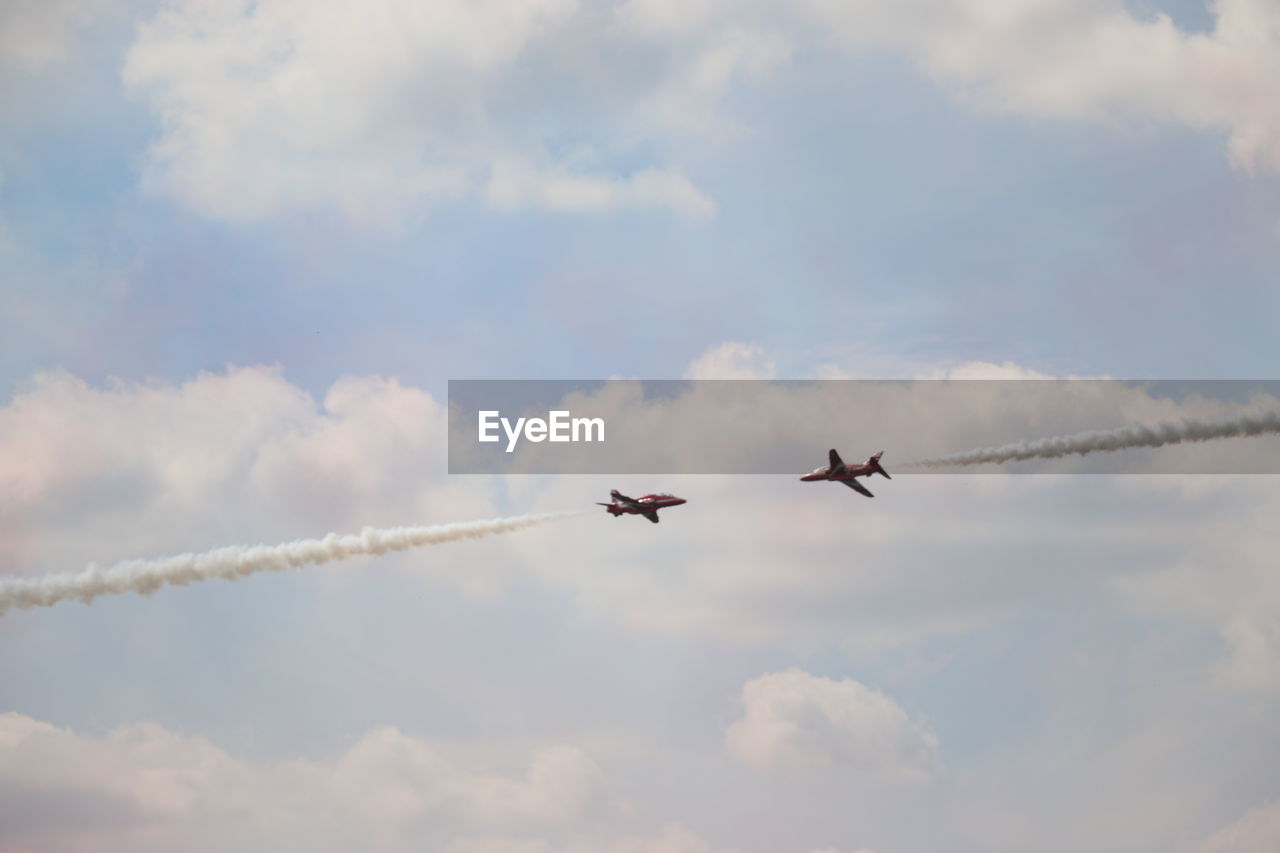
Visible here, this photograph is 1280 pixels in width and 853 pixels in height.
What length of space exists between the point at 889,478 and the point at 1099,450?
89.6 feet

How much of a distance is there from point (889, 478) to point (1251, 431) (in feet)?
149

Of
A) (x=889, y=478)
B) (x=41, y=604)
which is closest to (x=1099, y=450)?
(x=889, y=478)

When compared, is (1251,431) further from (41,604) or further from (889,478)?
(41,604)

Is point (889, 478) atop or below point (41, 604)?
atop

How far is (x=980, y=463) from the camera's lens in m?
196

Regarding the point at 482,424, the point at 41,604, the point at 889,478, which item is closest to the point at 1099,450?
the point at 889,478

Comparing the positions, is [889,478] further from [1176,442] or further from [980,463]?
[1176,442]

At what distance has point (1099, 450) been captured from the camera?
623 ft

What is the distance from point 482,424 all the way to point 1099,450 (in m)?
79.7

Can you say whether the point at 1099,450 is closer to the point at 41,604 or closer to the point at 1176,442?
the point at 1176,442

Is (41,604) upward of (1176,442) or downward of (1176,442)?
downward

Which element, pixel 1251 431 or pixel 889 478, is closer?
pixel 1251 431

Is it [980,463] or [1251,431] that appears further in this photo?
[980,463]

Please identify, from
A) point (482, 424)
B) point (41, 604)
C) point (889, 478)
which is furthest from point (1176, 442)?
point (41, 604)
